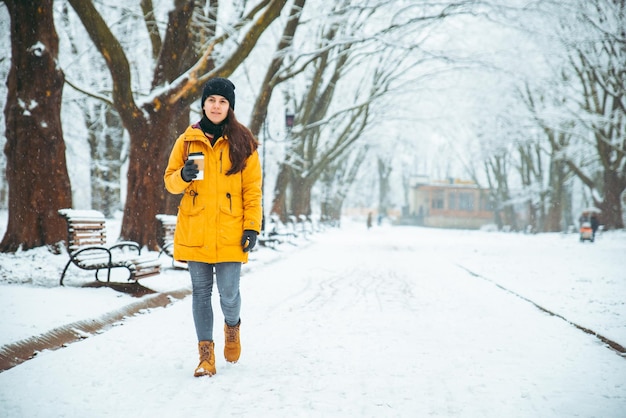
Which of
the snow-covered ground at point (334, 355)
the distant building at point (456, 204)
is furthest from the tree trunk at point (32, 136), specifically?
the distant building at point (456, 204)

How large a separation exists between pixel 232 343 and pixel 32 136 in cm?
666

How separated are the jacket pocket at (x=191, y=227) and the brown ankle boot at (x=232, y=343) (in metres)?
0.73

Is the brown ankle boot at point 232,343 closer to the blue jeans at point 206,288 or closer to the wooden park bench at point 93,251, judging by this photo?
the blue jeans at point 206,288

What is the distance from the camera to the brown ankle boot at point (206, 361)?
3412mm

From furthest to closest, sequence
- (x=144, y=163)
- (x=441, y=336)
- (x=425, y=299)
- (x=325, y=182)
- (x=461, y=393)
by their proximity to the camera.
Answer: (x=325, y=182)
(x=144, y=163)
(x=425, y=299)
(x=441, y=336)
(x=461, y=393)

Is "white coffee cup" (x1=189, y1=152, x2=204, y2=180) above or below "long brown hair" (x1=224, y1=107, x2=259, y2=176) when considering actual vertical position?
below

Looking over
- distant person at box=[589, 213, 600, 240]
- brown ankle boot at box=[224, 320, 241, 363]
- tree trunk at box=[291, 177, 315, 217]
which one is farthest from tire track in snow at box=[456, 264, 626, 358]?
tree trunk at box=[291, 177, 315, 217]

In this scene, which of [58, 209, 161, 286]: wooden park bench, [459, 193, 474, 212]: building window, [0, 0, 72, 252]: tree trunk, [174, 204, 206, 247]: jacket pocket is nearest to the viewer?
[174, 204, 206, 247]: jacket pocket

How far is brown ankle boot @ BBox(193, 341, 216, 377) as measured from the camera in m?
3.41

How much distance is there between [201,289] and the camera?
138 inches

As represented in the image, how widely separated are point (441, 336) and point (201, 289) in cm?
246

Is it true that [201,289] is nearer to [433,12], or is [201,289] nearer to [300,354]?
[300,354]

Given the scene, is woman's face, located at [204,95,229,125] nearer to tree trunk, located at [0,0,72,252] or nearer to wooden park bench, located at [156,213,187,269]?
wooden park bench, located at [156,213,187,269]

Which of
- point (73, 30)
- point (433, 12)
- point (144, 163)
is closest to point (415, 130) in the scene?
point (433, 12)
